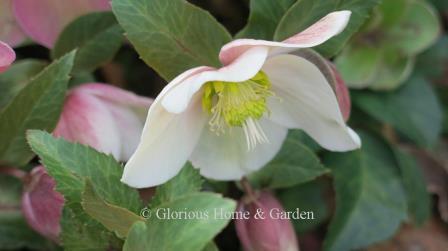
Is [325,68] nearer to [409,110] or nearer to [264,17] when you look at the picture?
[264,17]

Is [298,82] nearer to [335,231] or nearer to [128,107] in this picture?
[128,107]

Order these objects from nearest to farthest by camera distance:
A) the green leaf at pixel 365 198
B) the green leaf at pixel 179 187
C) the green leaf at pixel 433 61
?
the green leaf at pixel 179 187 → the green leaf at pixel 365 198 → the green leaf at pixel 433 61

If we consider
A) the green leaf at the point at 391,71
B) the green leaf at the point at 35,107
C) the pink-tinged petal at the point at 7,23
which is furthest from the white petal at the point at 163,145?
the green leaf at the point at 391,71

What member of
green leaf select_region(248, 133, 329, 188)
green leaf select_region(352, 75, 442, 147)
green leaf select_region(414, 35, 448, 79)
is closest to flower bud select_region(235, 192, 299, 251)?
green leaf select_region(248, 133, 329, 188)

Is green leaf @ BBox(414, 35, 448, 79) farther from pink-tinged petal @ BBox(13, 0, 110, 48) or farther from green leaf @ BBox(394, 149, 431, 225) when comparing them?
pink-tinged petal @ BBox(13, 0, 110, 48)

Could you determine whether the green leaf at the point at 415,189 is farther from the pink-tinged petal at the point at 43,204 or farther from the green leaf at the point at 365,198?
the pink-tinged petal at the point at 43,204

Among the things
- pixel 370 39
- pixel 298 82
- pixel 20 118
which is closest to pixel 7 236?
pixel 20 118
